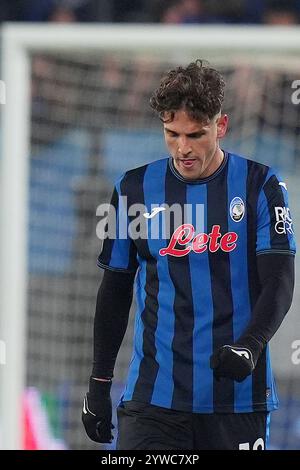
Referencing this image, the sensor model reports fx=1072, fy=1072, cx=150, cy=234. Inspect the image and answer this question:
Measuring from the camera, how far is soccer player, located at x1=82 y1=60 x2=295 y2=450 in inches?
101

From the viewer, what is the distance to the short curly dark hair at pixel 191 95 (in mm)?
2547

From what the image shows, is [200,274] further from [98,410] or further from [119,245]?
[98,410]

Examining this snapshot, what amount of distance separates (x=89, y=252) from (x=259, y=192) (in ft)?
6.61

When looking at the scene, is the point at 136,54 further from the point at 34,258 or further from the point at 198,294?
the point at 198,294

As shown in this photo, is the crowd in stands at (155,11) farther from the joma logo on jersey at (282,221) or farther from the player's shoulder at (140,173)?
the joma logo on jersey at (282,221)

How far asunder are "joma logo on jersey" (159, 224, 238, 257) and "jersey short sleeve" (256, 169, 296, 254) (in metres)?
0.07

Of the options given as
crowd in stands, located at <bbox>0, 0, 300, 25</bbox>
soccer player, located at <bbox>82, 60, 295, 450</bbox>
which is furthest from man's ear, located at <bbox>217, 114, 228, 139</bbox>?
crowd in stands, located at <bbox>0, 0, 300, 25</bbox>

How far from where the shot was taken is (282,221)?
2.56 meters

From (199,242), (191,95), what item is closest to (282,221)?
(199,242)

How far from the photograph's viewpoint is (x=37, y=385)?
179 inches

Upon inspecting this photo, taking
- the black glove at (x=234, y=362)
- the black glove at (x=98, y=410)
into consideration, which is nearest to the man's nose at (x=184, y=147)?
the black glove at (x=234, y=362)

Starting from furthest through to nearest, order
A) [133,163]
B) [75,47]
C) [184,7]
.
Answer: [184,7], [133,163], [75,47]

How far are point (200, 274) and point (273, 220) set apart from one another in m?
0.22
